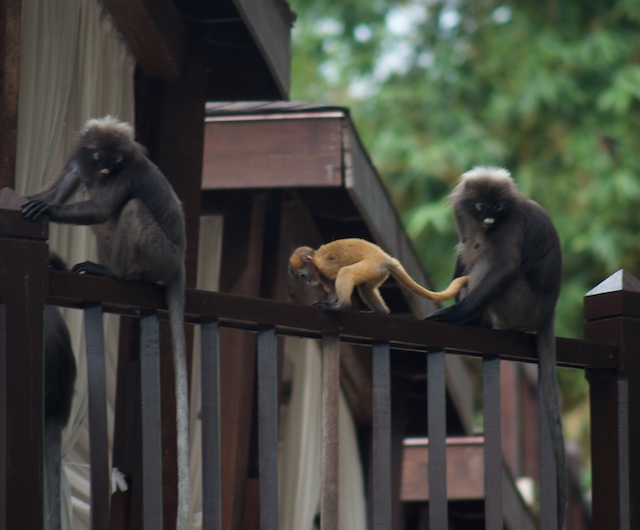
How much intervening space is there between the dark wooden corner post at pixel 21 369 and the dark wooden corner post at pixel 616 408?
72.3 inches

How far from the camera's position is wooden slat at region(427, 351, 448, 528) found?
13.4 feet

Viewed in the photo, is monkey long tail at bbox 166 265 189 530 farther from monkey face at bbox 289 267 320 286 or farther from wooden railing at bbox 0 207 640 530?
monkey face at bbox 289 267 320 286

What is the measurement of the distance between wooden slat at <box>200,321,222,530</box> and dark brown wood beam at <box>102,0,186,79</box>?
5.48 feet

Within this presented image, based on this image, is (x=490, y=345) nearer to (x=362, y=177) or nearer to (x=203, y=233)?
(x=362, y=177)

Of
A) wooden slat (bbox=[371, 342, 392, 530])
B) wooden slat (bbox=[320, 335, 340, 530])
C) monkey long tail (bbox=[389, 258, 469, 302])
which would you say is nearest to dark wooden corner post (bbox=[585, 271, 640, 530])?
monkey long tail (bbox=[389, 258, 469, 302])

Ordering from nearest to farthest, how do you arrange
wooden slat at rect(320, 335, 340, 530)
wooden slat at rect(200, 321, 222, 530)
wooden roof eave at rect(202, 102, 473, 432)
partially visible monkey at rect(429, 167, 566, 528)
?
wooden slat at rect(200, 321, 222, 530), wooden slat at rect(320, 335, 340, 530), partially visible monkey at rect(429, 167, 566, 528), wooden roof eave at rect(202, 102, 473, 432)

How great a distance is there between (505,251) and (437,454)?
120cm

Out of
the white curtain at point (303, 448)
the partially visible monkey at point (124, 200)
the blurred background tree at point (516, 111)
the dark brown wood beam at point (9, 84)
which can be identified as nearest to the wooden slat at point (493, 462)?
the partially visible monkey at point (124, 200)

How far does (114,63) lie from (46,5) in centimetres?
54

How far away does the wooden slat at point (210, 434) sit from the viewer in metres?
3.76

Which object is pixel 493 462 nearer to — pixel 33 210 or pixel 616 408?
pixel 616 408

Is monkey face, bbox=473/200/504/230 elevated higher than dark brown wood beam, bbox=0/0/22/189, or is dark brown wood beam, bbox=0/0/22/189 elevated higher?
dark brown wood beam, bbox=0/0/22/189

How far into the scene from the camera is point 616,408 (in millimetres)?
4508

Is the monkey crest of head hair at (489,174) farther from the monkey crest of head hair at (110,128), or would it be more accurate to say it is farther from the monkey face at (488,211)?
the monkey crest of head hair at (110,128)
